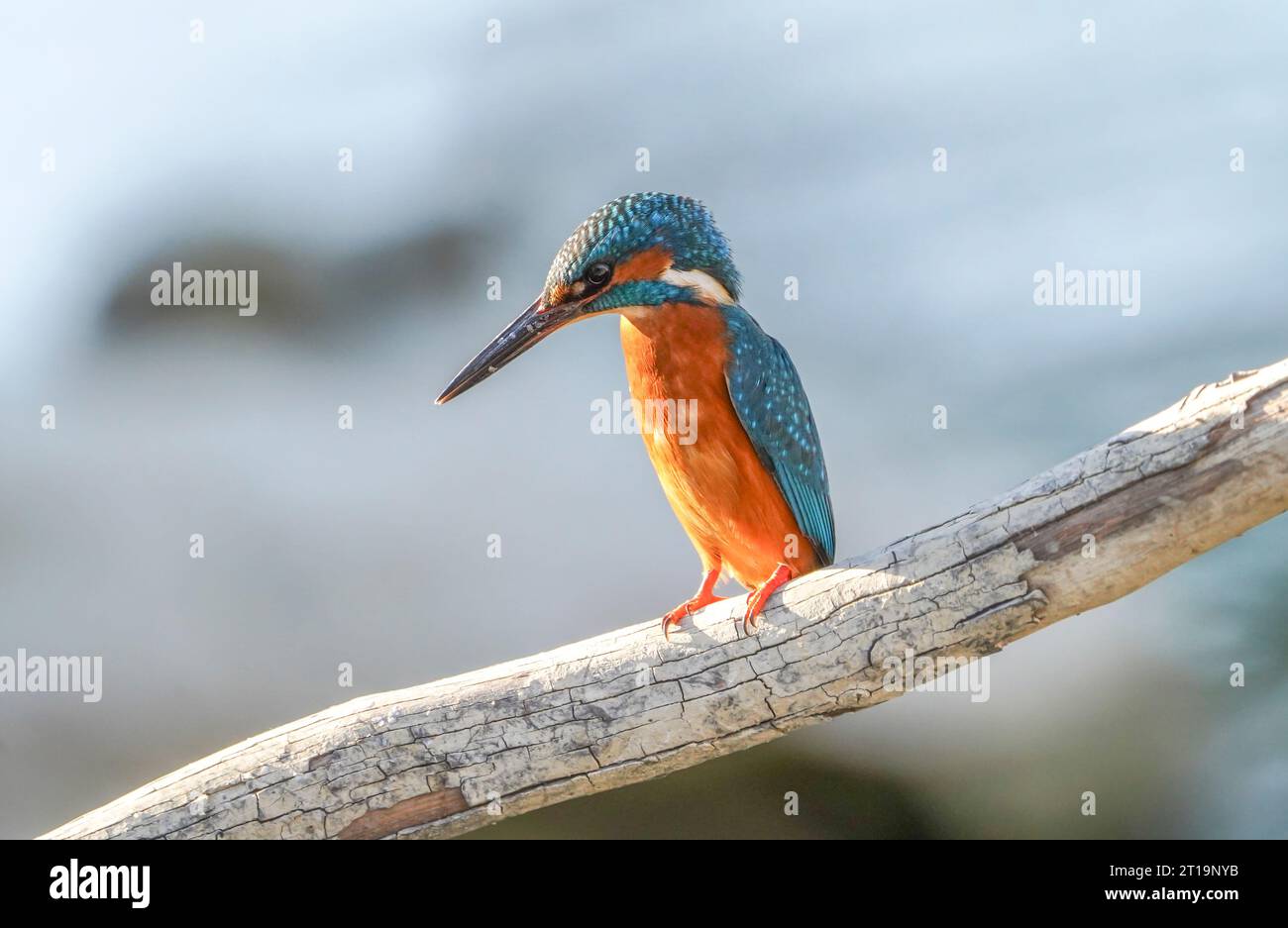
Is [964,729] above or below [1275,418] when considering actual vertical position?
below

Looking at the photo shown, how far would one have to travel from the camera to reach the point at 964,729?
403 cm

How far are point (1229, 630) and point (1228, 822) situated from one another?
0.75 metres

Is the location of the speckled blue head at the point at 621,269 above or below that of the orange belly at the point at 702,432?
above

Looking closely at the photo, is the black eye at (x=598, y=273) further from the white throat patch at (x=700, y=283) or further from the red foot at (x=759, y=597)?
the red foot at (x=759, y=597)

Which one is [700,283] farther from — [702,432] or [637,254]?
[702,432]

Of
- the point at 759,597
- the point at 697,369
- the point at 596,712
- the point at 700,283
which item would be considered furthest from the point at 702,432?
the point at 596,712

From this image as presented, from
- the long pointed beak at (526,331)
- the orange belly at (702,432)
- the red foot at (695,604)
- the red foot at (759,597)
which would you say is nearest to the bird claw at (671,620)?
the red foot at (695,604)

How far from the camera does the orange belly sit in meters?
2.09

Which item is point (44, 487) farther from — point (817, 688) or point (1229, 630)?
point (1229, 630)

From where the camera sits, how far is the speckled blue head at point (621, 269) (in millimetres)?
2010

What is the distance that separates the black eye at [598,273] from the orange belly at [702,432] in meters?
0.11

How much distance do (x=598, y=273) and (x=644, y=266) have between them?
10 centimetres

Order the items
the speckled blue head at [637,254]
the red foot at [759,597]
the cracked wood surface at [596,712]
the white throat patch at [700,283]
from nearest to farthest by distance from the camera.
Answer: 1. the cracked wood surface at [596,712]
2. the red foot at [759,597]
3. the speckled blue head at [637,254]
4. the white throat patch at [700,283]
